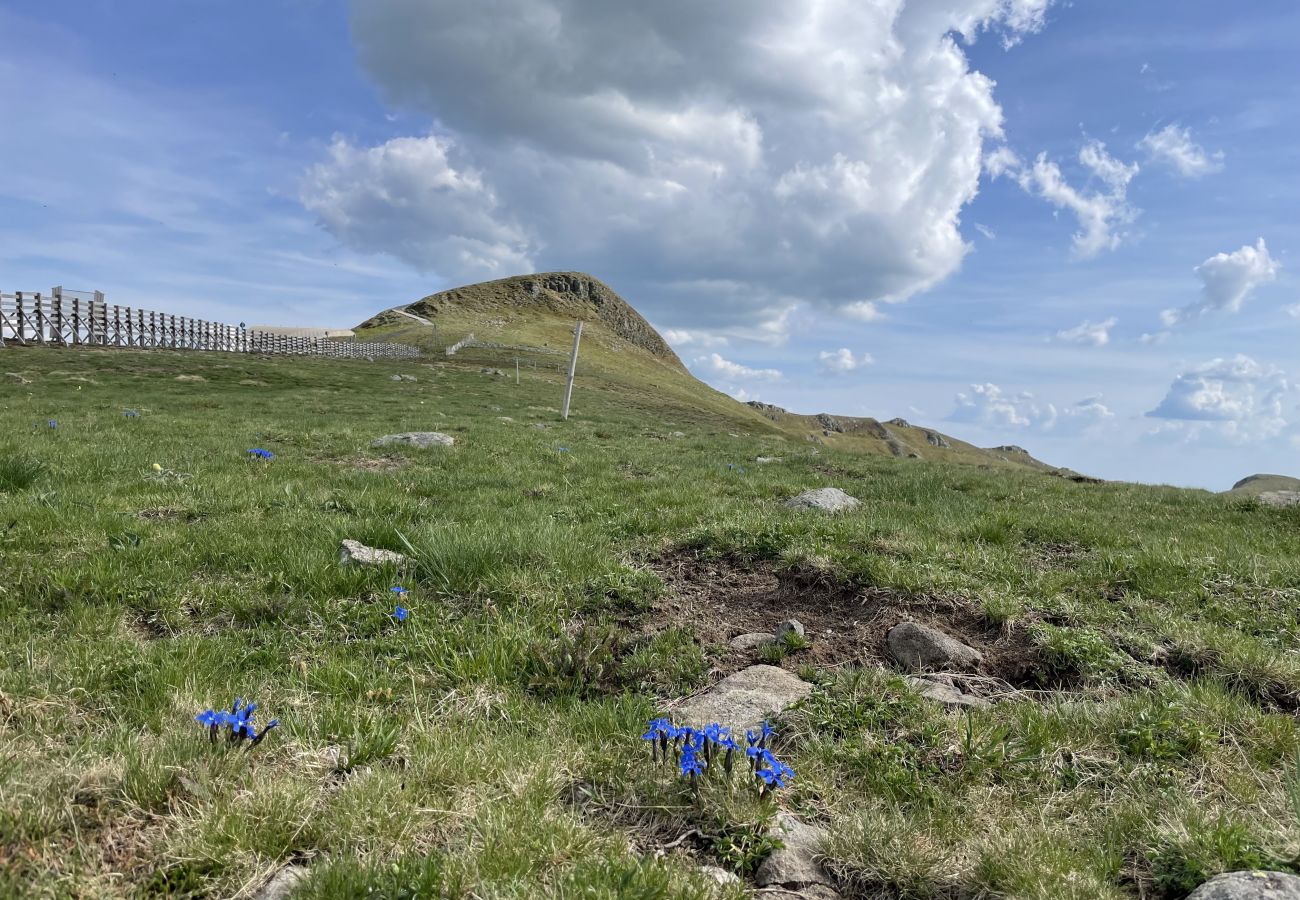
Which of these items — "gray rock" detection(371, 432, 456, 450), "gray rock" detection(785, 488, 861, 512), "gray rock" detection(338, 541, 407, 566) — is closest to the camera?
"gray rock" detection(338, 541, 407, 566)

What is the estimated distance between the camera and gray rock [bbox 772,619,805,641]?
220 inches

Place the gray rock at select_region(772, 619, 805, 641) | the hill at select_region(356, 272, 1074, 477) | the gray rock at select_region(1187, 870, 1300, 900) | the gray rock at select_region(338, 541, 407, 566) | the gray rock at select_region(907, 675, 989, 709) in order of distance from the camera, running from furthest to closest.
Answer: the hill at select_region(356, 272, 1074, 477)
the gray rock at select_region(338, 541, 407, 566)
the gray rock at select_region(772, 619, 805, 641)
the gray rock at select_region(907, 675, 989, 709)
the gray rock at select_region(1187, 870, 1300, 900)

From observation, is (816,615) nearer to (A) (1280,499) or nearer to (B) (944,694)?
(B) (944,694)

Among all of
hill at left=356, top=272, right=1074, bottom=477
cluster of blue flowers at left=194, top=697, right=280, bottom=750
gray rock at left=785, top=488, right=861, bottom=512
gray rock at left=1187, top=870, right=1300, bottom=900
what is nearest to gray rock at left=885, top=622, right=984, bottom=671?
gray rock at left=1187, top=870, right=1300, bottom=900

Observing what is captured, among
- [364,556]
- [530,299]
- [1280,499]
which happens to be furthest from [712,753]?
[530,299]

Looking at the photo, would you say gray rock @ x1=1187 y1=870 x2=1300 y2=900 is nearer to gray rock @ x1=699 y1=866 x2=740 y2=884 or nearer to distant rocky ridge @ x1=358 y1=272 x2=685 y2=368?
gray rock @ x1=699 y1=866 x2=740 y2=884

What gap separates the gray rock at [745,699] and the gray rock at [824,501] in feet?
19.0

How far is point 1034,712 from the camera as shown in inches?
166

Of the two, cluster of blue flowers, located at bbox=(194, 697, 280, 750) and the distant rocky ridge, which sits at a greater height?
the distant rocky ridge

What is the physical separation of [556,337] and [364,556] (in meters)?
125

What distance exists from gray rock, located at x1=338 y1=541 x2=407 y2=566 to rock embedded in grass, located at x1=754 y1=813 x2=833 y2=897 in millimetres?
4481

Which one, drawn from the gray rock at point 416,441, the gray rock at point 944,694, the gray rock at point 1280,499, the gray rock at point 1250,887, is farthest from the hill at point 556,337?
the gray rock at point 1250,887

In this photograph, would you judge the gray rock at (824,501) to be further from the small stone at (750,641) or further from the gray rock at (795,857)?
the gray rock at (795,857)

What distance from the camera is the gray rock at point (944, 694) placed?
4508 millimetres
